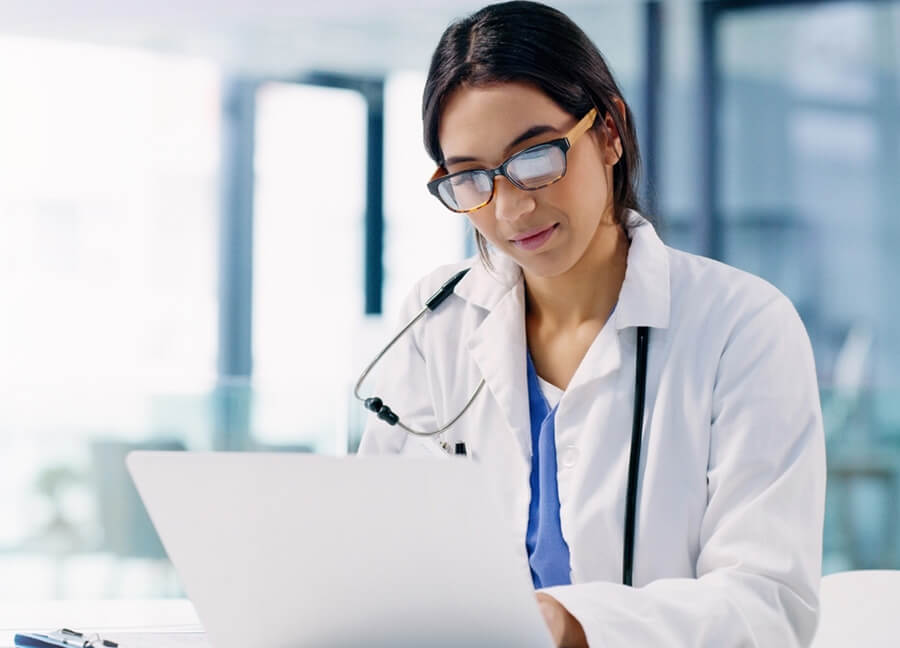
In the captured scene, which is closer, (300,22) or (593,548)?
(593,548)

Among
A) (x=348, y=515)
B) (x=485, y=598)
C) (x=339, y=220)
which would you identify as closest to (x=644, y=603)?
(x=485, y=598)

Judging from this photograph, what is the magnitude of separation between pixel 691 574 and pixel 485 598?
1.83ft

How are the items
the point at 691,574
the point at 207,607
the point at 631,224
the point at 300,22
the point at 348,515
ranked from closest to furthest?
the point at 348,515
the point at 207,607
the point at 691,574
the point at 631,224
the point at 300,22

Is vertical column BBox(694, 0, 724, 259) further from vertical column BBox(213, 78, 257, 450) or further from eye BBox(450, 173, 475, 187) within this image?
eye BBox(450, 173, 475, 187)

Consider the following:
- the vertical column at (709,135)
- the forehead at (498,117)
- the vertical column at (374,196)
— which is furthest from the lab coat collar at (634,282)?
the vertical column at (374,196)

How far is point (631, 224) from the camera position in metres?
1.51

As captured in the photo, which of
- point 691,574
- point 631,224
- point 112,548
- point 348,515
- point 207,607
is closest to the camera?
point 348,515

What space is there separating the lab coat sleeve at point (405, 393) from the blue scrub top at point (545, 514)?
0.19 metres

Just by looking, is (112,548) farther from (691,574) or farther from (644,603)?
(644,603)

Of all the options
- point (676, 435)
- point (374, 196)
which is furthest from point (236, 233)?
point (676, 435)

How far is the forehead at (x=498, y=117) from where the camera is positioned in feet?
4.23

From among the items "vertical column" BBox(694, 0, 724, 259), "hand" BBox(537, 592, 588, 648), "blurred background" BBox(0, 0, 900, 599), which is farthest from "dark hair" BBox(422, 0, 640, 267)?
"vertical column" BBox(694, 0, 724, 259)

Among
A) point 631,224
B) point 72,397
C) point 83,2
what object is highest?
point 83,2

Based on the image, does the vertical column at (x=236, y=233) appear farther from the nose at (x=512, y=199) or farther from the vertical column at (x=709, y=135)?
the nose at (x=512, y=199)
